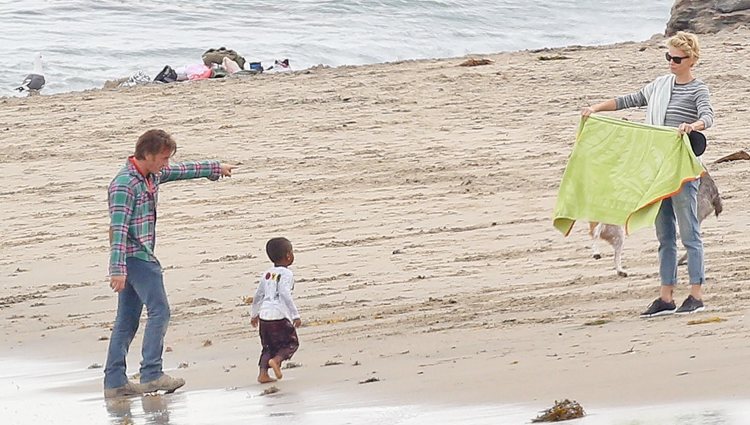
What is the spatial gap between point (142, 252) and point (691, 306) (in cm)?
289

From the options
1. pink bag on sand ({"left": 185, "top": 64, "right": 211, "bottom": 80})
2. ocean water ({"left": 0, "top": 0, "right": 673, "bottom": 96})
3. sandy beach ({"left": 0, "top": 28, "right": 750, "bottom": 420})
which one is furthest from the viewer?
ocean water ({"left": 0, "top": 0, "right": 673, "bottom": 96})

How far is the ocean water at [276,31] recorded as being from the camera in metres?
25.9

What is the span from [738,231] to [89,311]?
4557 millimetres

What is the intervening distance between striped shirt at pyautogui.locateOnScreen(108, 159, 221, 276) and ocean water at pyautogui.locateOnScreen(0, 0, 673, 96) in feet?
51.4

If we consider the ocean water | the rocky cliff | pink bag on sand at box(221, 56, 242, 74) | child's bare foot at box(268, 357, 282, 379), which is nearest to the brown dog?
child's bare foot at box(268, 357, 282, 379)

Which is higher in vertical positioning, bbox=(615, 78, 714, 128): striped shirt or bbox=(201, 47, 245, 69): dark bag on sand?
bbox=(615, 78, 714, 128): striped shirt

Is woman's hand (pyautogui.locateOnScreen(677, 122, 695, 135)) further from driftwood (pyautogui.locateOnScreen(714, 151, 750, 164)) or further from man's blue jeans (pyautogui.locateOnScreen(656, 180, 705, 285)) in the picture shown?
driftwood (pyautogui.locateOnScreen(714, 151, 750, 164))

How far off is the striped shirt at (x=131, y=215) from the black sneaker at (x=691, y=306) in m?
2.79

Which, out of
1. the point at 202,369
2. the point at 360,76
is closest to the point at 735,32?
the point at 360,76

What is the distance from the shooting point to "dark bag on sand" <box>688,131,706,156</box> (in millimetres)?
8195

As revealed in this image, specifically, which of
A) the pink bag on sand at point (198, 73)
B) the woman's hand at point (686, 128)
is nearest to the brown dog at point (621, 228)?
the woman's hand at point (686, 128)

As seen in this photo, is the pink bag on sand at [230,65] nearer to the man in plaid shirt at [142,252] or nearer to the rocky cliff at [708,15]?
the rocky cliff at [708,15]

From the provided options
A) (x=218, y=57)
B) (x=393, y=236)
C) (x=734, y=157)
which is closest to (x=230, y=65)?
(x=218, y=57)

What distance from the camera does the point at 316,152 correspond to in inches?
598
